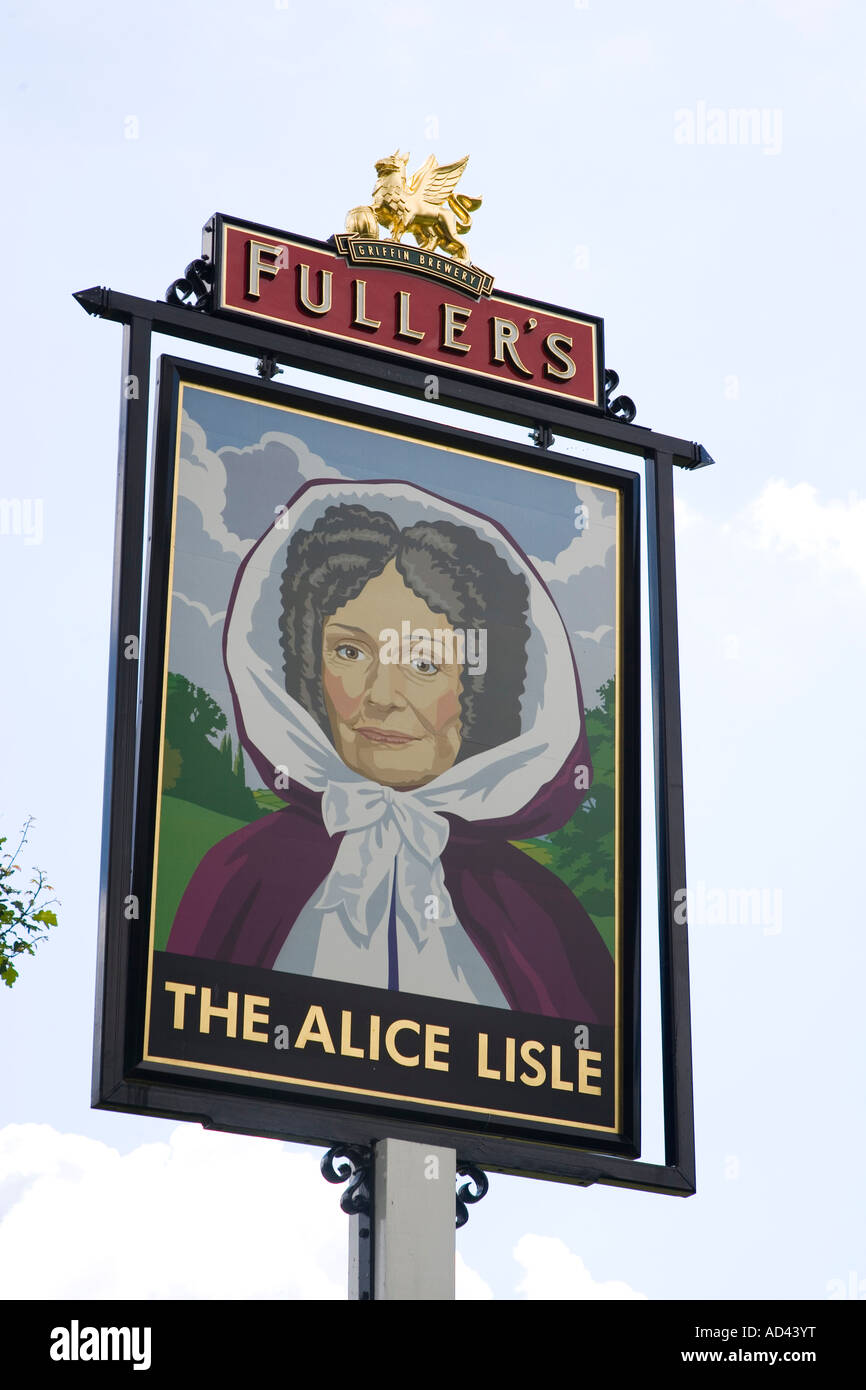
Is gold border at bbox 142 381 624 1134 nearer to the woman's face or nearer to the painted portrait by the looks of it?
the painted portrait

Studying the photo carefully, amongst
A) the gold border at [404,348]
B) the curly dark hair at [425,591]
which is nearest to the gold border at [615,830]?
the curly dark hair at [425,591]

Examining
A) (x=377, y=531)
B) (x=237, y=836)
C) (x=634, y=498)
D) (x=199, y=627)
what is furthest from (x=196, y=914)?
(x=634, y=498)

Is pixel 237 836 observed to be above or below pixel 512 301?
below

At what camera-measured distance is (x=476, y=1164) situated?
18.0 meters

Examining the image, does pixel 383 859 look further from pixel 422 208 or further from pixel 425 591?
pixel 422 208

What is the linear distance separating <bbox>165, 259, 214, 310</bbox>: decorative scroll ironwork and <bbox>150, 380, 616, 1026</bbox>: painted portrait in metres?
0.92

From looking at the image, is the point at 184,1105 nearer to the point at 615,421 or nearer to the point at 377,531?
the point at 377,531

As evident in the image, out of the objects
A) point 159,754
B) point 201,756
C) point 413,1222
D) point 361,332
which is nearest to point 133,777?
point 159,754

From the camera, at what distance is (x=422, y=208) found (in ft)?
68.3

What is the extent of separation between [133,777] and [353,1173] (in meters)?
2.99

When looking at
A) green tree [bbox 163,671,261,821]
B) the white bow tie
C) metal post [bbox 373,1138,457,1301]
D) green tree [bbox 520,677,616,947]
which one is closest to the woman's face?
the white bow tie
